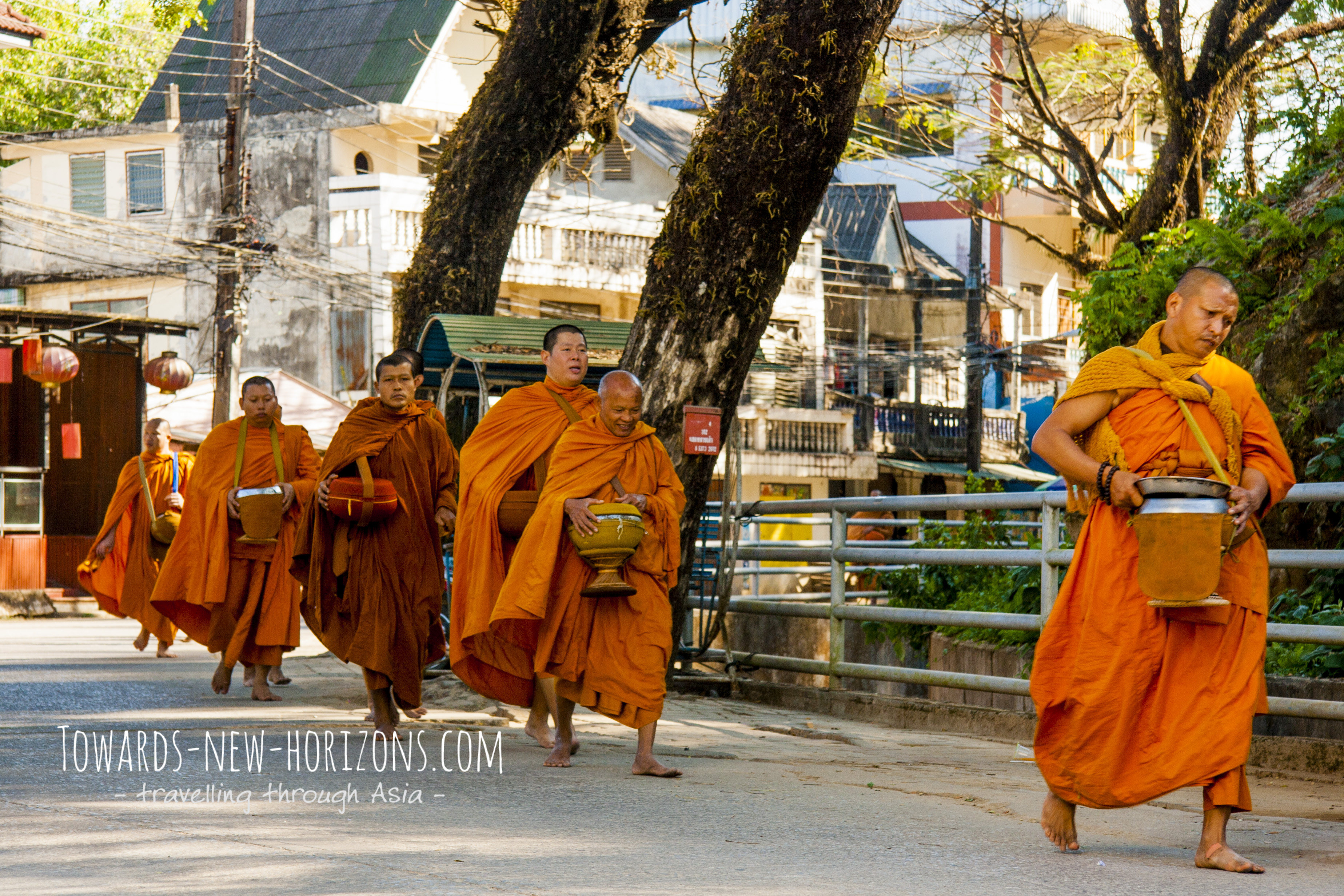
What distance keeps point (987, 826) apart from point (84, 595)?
1723 cm

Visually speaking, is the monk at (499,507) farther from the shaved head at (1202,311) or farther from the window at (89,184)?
the window at (89,184)

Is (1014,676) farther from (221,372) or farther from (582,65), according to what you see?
(221,372)

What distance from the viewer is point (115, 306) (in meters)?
29.4

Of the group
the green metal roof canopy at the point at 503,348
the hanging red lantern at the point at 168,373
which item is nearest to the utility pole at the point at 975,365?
the hanging red lantern at the point at 168,373

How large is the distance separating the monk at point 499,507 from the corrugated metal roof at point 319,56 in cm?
2229

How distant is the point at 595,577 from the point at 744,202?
116 inches

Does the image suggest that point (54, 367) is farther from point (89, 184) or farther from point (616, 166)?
point (616, 166)

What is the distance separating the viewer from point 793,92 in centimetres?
850

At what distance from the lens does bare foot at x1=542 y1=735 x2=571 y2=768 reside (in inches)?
256

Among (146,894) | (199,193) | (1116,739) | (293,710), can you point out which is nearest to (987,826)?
(1116,739)

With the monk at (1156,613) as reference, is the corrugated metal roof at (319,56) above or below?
above

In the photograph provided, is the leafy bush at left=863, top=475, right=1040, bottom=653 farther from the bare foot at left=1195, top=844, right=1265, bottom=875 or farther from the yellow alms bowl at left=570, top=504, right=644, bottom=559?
the bare foot at left=1195, top=844, right=1265, bottom=875

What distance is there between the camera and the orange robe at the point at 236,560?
9234 millimetres

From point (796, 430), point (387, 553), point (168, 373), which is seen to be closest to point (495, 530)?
point (387, 553)
